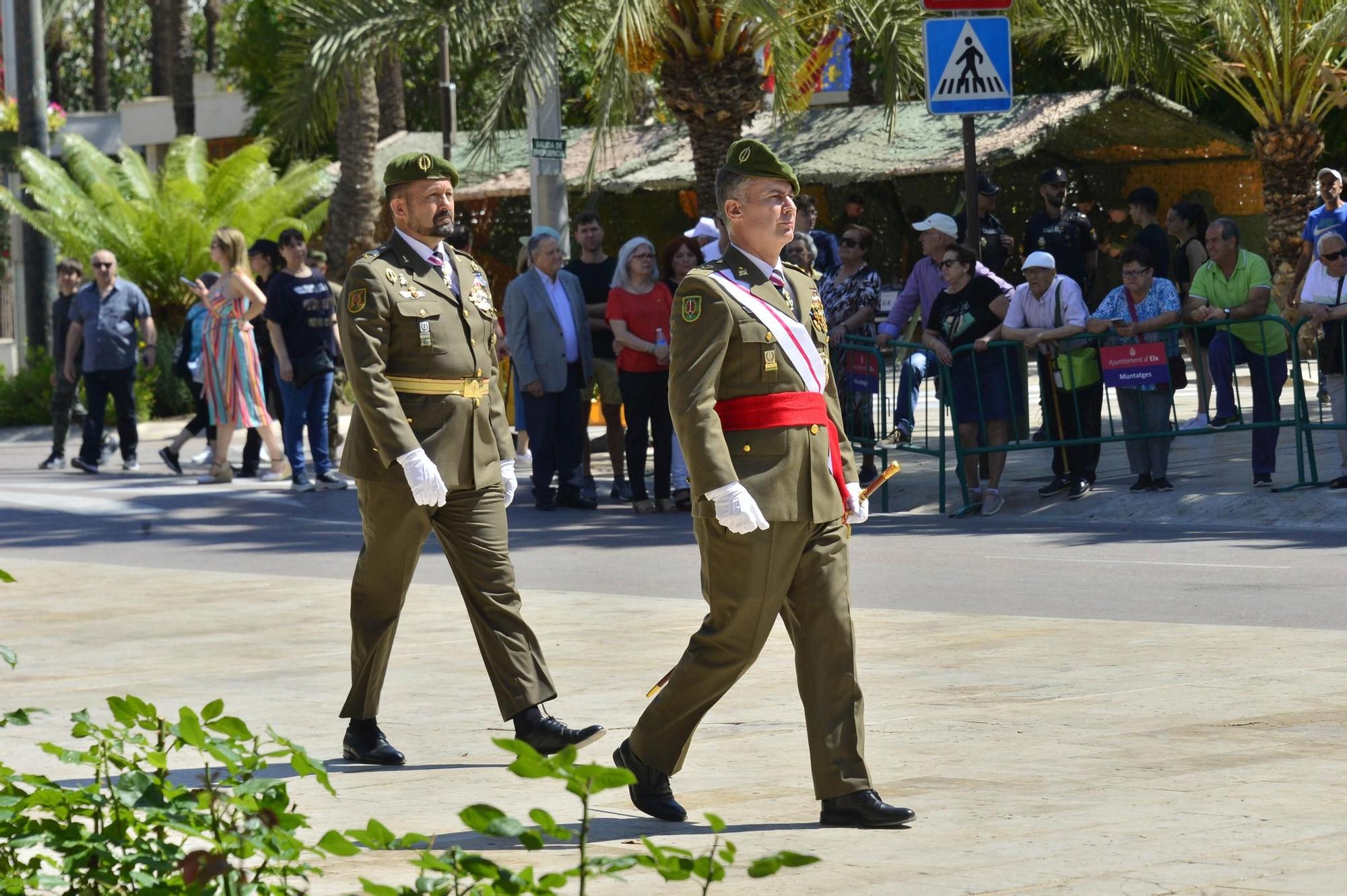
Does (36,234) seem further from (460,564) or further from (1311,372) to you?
(460,564)

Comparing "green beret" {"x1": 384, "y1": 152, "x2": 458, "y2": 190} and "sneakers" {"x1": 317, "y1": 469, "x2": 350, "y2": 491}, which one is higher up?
"green beret" {"x1": 384, "y1": 152, "x2": 458, "y2": 190}

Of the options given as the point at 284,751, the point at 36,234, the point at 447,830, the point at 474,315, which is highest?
the point at 36,234

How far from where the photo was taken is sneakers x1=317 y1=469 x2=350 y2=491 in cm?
1603

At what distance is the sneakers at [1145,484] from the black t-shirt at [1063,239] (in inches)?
202

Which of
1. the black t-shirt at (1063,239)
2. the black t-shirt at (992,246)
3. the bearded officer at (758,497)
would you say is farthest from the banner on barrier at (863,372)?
the bearded officer at (758,497)

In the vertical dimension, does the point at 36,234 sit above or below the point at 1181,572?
above

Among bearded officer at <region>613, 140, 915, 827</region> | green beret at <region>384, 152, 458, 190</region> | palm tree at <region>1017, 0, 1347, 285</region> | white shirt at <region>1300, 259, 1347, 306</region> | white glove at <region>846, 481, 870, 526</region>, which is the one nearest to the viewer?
bearded officer at <region>613, 140, 915, 827</region>

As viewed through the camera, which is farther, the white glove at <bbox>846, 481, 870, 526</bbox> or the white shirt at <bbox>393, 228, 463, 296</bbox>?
the white shirt at <bbox>393, 228, 463, 296</bbox>

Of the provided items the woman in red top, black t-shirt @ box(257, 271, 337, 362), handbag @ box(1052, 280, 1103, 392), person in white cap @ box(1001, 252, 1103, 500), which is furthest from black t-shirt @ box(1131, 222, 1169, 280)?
black t-shirt @ box(257, 271, 337, 362)

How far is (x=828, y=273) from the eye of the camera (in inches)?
580

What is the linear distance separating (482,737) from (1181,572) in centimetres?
482

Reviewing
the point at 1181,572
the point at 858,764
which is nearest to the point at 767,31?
the point at 1181,572

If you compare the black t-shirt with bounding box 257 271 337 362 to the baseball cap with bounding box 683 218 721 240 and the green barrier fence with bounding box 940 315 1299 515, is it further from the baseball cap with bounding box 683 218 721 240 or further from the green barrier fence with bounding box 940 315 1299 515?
the green barrier fence with bounding box 940 315 1299 515

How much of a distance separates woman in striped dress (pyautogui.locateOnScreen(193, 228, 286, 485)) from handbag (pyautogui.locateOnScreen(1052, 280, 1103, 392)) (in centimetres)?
620
